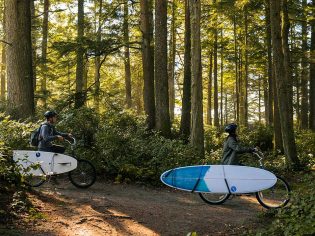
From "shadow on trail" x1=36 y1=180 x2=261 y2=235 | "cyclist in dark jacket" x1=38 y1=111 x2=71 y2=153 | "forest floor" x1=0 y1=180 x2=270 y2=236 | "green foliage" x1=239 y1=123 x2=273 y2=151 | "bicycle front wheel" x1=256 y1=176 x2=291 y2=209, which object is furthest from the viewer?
"green foliage" x1=239 y1=123 x2=273 y2=151

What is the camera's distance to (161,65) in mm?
15969

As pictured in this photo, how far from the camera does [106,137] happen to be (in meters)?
11.7

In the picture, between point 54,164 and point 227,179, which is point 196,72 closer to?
point 227,179

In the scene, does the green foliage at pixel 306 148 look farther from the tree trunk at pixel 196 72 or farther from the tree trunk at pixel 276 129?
the tree trunk at pixel 196 72

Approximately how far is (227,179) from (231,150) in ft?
2.43

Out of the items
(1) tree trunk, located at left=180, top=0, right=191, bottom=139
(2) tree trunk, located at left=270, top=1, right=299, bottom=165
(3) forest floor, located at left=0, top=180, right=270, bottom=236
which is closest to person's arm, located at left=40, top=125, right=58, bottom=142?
(3) forest floor, located at left=0, top=180, right=270, bottom=236

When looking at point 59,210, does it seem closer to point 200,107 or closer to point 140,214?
point 140,214

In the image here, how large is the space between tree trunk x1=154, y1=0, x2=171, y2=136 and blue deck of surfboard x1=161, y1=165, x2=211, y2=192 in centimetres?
662

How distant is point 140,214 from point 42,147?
3.39 m

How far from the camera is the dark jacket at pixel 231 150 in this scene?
9086 millimetres

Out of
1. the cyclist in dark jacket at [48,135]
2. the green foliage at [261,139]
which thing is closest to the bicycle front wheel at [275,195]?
the cyclist in dark jacket at [48,135]

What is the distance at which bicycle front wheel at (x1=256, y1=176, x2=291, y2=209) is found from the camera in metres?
8.74

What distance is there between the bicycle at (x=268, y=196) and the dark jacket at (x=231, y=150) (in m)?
0.41

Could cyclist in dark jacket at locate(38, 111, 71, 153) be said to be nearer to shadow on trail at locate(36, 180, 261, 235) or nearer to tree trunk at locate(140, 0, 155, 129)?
shadow on trail at locate(36, 180, 261, 235)
